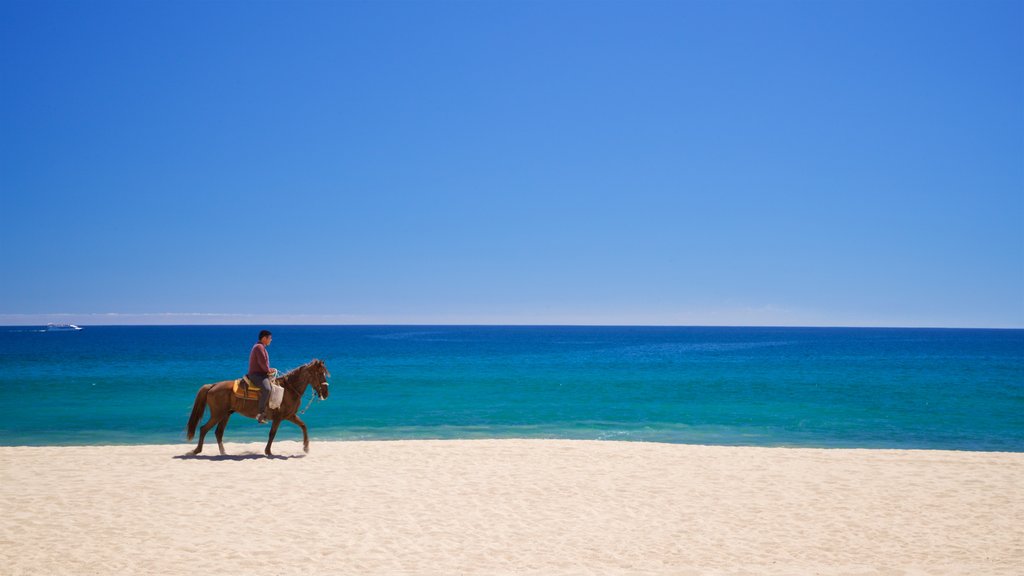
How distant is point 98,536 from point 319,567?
10.1 ft

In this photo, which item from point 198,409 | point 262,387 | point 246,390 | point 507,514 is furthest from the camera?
point 198,409

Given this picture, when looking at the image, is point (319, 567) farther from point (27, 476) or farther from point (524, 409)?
point (524, 409)

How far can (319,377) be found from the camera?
13445mm

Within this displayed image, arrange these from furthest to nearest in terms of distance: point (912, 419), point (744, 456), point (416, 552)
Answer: point (912, 419) < point (744, 456) < point (416, 552)

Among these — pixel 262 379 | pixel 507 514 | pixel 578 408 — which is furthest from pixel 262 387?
pixel 578 408

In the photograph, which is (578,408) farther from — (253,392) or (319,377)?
(253,392)

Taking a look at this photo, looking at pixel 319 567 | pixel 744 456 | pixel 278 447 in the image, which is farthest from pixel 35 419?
pixel 744 456

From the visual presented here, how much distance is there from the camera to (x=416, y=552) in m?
7.61

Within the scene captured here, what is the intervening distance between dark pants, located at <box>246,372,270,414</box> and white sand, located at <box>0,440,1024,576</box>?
45.7 inches

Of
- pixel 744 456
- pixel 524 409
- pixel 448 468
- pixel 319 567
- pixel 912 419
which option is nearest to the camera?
pixel 319 567

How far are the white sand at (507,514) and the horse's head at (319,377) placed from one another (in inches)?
57.1

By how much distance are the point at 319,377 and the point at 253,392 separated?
1.32 metres

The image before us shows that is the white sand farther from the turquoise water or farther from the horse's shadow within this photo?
the turquoise water

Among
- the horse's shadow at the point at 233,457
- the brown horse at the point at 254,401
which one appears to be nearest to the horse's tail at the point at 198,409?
the brown horse at the point at 254,401
